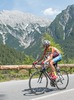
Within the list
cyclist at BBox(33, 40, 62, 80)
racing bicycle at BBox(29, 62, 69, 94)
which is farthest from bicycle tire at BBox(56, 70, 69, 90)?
cyclist at BBox(33, 40, 62, 80)

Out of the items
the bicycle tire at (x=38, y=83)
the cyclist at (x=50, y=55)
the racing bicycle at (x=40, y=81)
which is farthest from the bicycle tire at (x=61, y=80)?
the bicycle tire at (x=38, y=83)

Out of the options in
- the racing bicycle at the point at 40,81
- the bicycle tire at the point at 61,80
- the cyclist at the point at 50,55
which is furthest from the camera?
the bicycle tire at the point at 61,80

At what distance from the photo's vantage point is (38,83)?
10.2 m

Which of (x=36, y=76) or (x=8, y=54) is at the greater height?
(x=8, y=54)

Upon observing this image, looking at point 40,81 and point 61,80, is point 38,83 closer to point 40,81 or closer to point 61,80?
point 40,81

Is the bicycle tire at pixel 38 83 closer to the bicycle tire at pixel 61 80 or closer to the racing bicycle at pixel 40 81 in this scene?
the racing bicycle at pixel 40 81

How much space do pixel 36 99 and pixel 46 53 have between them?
7.03 ft

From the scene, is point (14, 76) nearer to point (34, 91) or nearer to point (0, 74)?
point (0, 74)

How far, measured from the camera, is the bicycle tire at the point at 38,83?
31.5 ft

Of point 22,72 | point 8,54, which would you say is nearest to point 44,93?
point 22,72

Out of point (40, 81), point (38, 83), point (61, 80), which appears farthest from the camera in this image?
point (61, 80)

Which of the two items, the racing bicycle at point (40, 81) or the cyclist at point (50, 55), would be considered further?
the cyclist at point (50, 55)

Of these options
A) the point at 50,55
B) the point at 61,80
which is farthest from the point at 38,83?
the point at 61,80

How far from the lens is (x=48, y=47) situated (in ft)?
32.4
